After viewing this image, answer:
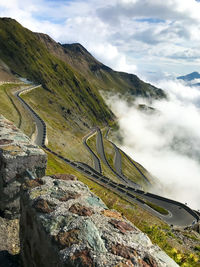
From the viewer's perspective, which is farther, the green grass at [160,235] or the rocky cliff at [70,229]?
the green grass at [160,235]

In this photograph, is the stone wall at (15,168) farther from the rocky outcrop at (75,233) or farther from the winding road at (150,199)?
the winding road at (150,199)

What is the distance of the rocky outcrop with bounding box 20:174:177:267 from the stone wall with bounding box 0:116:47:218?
1.30 meters

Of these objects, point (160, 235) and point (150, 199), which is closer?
point (160, 235)

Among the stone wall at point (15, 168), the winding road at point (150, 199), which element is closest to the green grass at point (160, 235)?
the stone wall at point (15, 168)

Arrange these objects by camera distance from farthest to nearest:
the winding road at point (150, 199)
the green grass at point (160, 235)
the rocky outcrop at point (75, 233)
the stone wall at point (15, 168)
A: the winding road at point (150, 199) < the green grass at point (160, 235) < the stone wall at point (15, 168) < the rocky outcrop at point (75, 233)

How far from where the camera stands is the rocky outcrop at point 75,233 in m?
4.41

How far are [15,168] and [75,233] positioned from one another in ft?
13.5

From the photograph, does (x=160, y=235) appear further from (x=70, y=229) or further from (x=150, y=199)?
(x=150, y=199)

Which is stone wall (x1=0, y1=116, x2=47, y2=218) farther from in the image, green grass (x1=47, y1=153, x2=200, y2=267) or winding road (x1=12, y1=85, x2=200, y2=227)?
winding road (x1=12, y1=85, x2=200, y2=227)

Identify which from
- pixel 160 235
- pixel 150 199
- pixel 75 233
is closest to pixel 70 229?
pixel 75 233

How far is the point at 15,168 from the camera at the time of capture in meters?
8.00

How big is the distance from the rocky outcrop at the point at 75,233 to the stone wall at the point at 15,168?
1.30 meters

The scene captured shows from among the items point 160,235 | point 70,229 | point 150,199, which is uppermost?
point 70,229

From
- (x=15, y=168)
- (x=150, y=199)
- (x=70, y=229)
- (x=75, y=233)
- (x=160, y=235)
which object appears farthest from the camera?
(x=150, y=199)
